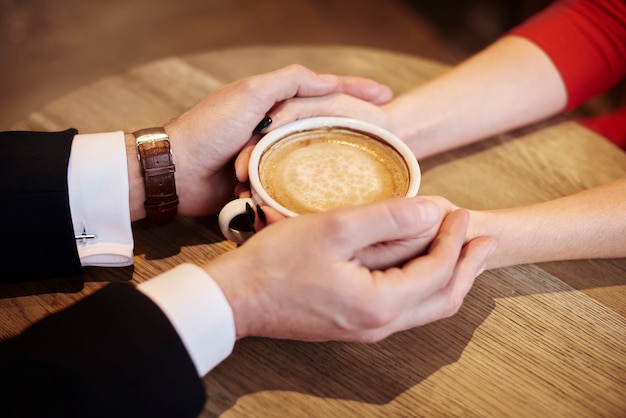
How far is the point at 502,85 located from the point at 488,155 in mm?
160

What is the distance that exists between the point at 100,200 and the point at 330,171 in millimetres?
366

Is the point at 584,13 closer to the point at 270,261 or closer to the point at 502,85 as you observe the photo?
the point at 502,85

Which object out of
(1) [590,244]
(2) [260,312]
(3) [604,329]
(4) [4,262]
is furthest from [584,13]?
(4) [4,262]

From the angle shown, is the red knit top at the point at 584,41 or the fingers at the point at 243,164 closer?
the fingers at the point at 243,164

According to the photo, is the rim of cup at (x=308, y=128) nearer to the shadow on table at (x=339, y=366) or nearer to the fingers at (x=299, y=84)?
the fingers at (x=299, y=84)

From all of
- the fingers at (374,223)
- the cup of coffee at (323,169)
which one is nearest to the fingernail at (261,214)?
the cup of coffee at (323,169)

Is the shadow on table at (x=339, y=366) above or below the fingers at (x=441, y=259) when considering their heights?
below

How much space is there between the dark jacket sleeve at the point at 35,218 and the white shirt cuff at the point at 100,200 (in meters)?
0.03

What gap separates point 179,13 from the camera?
2.95 m

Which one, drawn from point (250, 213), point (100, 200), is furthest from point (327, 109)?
point (100, 200)

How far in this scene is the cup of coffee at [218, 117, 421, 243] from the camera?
868mm

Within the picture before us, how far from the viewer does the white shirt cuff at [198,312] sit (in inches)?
29.3

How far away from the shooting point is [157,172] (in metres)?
0.97

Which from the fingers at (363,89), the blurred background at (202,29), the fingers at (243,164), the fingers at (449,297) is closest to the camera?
the fingers at (449,297)
